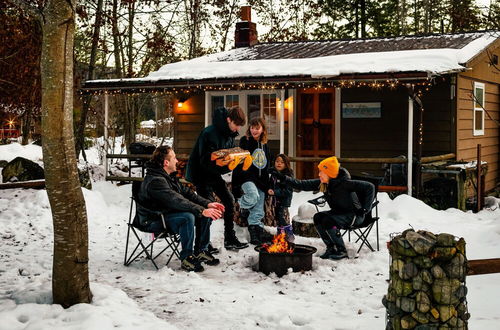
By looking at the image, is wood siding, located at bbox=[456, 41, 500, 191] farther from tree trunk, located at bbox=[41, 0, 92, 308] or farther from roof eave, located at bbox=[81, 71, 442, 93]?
tree trunk, located at bbox=[41, 0, 92, 308]

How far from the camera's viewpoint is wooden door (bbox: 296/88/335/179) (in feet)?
49.8

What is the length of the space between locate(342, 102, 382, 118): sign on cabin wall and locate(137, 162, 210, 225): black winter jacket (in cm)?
835

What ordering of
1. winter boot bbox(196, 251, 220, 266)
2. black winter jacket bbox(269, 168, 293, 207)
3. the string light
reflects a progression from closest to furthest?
1. winter boot bbox(196, 251, 220, 266)
2. black winter jacket bbox(269, 168, 293, 207)
3. the string light

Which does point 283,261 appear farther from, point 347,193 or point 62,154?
point 62,154

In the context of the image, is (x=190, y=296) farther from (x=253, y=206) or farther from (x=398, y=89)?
(x=398, y=89)

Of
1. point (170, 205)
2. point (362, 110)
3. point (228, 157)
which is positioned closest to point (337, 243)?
point (228, 157)

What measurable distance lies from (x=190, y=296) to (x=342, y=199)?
2.55m

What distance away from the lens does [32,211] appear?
34.6ft

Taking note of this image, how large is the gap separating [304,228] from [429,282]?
4986 mm

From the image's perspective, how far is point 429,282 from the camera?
4238 millimetres

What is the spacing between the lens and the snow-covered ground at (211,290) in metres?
5.18

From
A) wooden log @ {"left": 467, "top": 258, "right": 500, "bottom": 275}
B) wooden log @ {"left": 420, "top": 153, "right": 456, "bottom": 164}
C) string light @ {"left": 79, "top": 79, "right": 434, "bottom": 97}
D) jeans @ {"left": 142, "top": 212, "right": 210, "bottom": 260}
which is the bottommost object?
jeans @ {"left": 142, "top": 212, "right": 210, "bottom": 260}

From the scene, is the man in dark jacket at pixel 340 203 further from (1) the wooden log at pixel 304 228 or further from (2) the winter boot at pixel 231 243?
(1) the wooden log at pixel 304 228

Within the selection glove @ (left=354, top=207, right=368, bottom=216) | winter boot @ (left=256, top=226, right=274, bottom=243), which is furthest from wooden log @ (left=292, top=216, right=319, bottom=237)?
glove @ (left=354, top=207, right=368, bottom=216)
